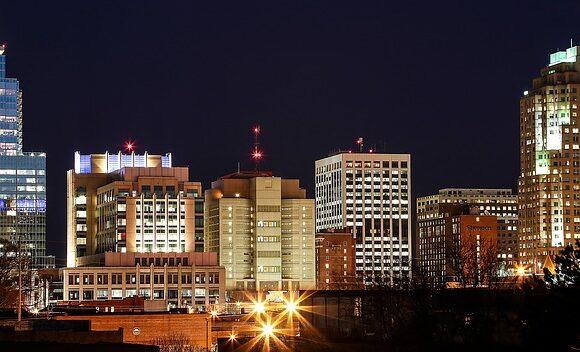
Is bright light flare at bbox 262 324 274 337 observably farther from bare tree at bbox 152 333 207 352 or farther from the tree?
the tree

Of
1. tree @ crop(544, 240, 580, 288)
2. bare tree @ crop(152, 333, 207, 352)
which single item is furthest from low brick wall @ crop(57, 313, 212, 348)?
tree @ crop(544, 240, 580, 288)

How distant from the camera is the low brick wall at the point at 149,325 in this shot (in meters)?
112

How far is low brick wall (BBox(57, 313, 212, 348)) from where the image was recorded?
11231 centimetres

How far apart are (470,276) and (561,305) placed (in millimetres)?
56226

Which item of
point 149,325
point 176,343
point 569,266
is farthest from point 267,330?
point 569,266

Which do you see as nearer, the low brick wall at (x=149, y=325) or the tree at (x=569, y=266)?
the tree at (x=569, y=266)

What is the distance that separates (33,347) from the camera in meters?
61.3

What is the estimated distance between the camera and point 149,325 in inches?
4528

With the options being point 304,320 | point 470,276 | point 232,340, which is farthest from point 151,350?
point 470,276

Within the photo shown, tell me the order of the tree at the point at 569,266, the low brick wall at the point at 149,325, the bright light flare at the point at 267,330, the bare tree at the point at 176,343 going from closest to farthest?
the tree at the point at 569,266
the bright light flare at the point at 267,330
the bare tree at the point at 176,343
the low brick wall at the point at 149,325

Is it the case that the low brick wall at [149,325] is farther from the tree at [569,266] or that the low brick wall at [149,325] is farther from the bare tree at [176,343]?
the tree at [569,266]

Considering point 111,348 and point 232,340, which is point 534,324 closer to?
point 111,348

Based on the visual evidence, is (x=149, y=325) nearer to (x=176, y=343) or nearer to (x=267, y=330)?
(x=176, y=343)

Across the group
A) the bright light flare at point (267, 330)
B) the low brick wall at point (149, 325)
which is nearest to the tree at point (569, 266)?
the bright light flare at point (267, 330)
